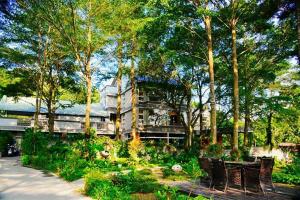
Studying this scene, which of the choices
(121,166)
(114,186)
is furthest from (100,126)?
(114,186)

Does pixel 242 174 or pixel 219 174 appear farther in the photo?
pixel 219 174

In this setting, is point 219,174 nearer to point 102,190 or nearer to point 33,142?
point 102,190

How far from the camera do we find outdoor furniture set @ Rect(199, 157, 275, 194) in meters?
10.3

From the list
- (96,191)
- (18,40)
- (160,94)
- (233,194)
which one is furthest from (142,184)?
(160,94)

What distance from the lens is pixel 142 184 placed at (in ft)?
→ 38.0

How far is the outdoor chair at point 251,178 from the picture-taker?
1020 centimetres

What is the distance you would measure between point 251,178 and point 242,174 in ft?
1.12

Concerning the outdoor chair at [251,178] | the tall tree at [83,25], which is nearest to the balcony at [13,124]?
the tall tree at [83,25]

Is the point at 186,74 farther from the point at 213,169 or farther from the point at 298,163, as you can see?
the point at 213,169

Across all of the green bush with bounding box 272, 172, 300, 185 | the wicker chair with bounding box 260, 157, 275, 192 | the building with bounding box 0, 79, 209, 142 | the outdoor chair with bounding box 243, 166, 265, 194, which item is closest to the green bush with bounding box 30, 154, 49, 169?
the green bush with bounding box 272, 172, 300, 185

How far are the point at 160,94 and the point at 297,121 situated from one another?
21.3m

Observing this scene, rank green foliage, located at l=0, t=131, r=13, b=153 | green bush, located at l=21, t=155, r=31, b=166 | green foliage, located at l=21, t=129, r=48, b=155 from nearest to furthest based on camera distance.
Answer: green bush, located at l=21, t=155, r=31, b=166, green foliage, located at l=21, t=129, r=48, b=155, green foliage, located at l=0, t=131, r=13, b=153

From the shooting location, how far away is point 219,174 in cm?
1100

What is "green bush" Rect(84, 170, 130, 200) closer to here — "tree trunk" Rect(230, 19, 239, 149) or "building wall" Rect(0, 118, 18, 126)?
"tree trunk" Rect(230, 19, 239, 149)
